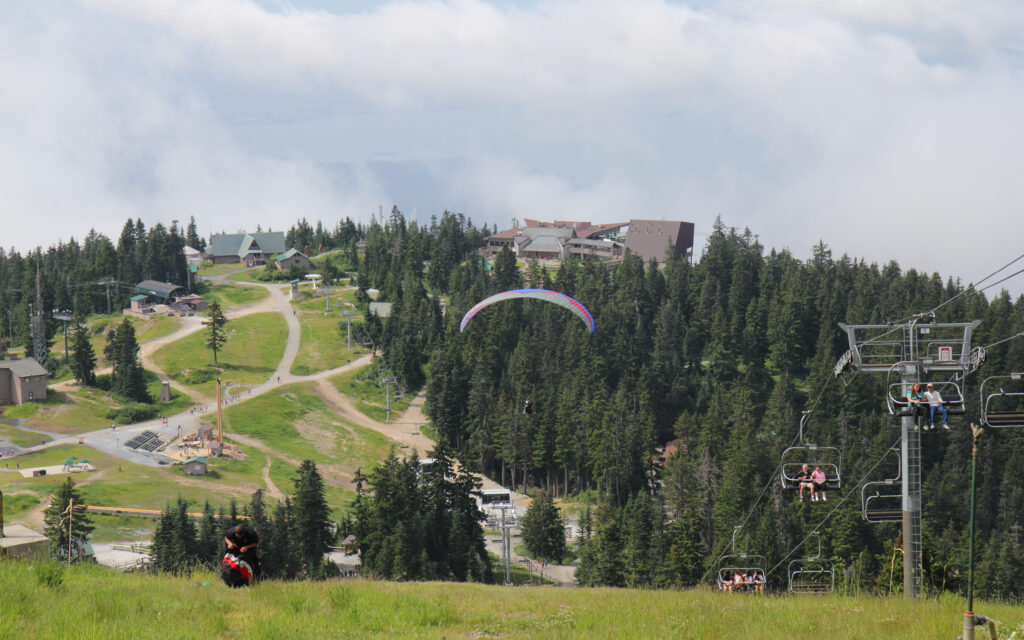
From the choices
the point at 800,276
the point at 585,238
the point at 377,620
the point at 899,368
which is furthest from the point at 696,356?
the point at 377,620

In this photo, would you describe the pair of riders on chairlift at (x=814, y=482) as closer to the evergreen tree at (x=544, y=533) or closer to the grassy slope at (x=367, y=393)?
the evergreen tree at (x=544, y=533)

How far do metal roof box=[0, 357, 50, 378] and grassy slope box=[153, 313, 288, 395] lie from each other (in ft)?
46.9

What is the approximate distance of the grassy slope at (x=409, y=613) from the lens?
1477 centimetres

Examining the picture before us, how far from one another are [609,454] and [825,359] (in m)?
29.7

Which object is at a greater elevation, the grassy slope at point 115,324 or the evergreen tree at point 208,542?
the grassy slope at point 115,324

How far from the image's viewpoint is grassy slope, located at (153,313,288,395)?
10350 cm

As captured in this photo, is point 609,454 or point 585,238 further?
point 585,238

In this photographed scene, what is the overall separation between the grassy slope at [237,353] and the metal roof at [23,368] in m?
14.3

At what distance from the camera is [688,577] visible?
57.0 metres

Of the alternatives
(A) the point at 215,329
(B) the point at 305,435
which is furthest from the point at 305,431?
(A) the point at 215,329

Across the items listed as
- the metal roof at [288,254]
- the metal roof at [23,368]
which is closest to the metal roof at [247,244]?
the metal roof at [288,254]

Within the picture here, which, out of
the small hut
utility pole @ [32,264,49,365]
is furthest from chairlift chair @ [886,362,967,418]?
utility pole @ [32,264,49,365]

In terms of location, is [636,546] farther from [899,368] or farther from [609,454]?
[899,368]

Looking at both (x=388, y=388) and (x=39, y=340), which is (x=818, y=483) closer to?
(x=388, y=388)
